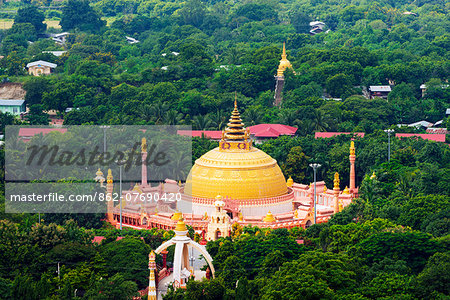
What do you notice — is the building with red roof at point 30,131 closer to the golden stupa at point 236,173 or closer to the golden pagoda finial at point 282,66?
the golden stupa at point 236,173

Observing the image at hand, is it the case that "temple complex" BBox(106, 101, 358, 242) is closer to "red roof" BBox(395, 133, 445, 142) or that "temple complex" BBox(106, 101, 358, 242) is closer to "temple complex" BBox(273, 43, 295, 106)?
"red roof" BBox(395, 133, 445, 142)

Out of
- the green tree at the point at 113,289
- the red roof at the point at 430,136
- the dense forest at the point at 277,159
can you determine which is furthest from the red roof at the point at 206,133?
the green tree at the point at 113,289

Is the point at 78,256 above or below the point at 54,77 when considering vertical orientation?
below

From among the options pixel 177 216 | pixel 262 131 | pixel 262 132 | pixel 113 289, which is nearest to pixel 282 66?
pixel 262 131

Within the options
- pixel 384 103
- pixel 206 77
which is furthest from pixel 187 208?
pixel 206 77

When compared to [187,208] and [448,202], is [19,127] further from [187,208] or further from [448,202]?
[448,202]

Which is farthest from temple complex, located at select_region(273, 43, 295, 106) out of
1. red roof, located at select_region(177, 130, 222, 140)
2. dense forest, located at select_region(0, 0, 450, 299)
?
red roof, located at select_region(177, 130, 222, 140)
